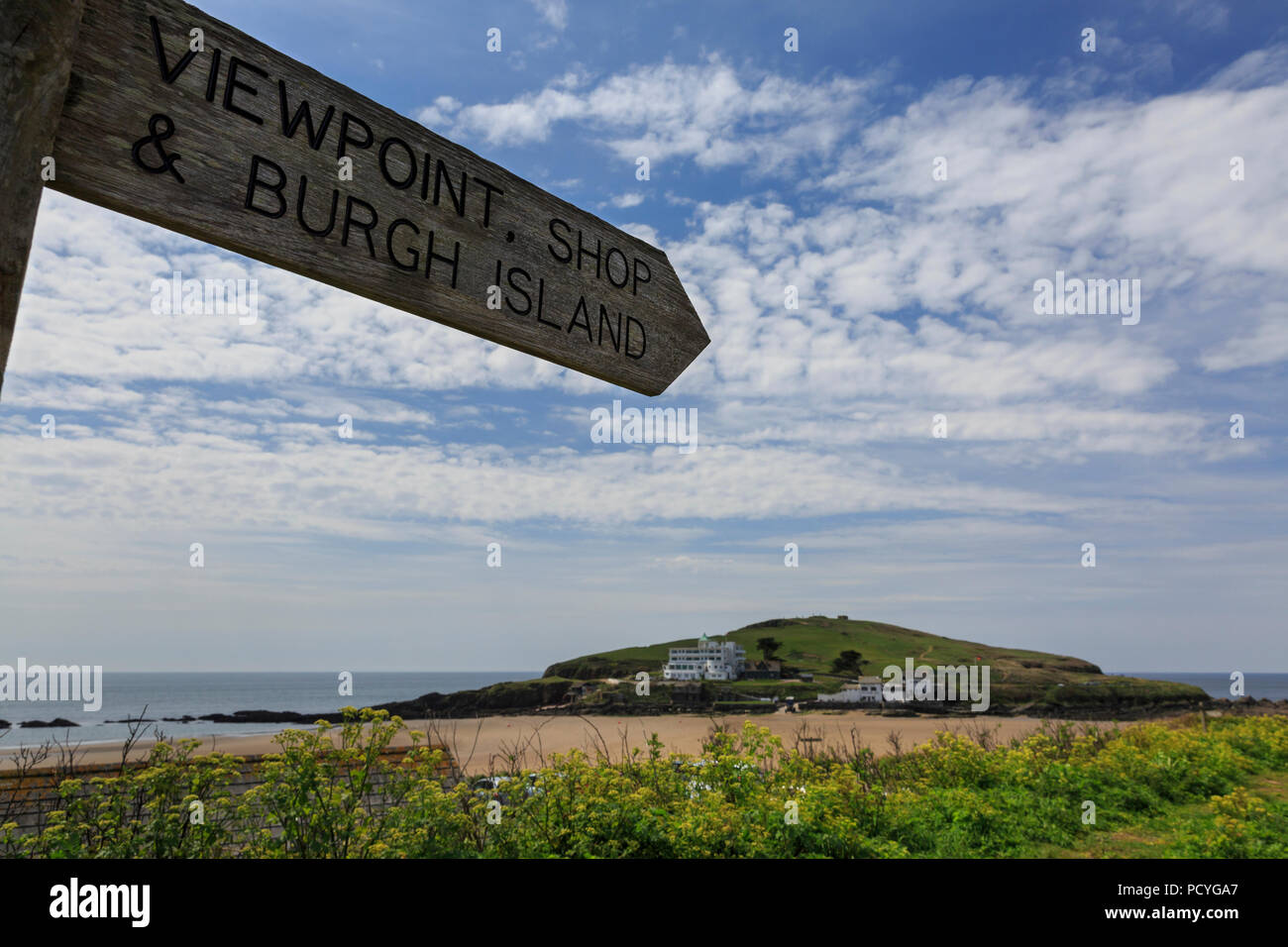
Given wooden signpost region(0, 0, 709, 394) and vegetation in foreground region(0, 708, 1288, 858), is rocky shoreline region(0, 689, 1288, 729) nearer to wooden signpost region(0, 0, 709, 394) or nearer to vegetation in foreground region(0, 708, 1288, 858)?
vegetation in foreground region(0, 708, 1288, 858)

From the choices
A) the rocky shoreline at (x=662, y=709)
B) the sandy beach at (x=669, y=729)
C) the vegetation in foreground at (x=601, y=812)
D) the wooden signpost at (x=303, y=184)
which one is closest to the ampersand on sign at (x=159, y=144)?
the wooden signpost at (x=303, y=184)

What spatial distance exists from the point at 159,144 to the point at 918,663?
59038mm

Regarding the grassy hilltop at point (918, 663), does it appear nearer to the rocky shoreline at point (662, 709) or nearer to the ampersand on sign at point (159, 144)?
the rocky shoreline at point (662, 709)

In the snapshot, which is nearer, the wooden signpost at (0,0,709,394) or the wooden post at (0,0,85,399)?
the wooden post at (0,0,85,399)

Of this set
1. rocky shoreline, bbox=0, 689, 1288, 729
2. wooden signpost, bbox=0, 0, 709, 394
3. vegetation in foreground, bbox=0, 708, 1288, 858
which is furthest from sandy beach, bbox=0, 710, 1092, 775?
wooden signpost, bbox=0, 0, 709, 394

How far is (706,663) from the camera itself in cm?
5625

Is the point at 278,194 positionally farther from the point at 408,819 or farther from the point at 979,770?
the point at 979,770

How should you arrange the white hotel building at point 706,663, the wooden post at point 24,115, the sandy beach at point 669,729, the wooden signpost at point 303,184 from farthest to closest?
the white hotel building at point 706,663 → the sandy beach at point 669,729 → the wooden signpost at point 303,184 → the wooden post at point 24,115

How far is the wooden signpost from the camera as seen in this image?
1.10 metres

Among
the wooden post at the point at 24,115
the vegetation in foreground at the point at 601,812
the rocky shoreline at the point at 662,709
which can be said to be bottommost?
the rocky shoreline at the point at 662,709

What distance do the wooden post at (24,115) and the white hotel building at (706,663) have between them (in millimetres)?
53547

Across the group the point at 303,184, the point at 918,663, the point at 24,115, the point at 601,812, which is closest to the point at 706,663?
the point at 918,663

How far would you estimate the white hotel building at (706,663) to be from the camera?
53656 millimetres

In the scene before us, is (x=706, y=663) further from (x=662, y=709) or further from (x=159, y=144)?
(x=159, y=144)
